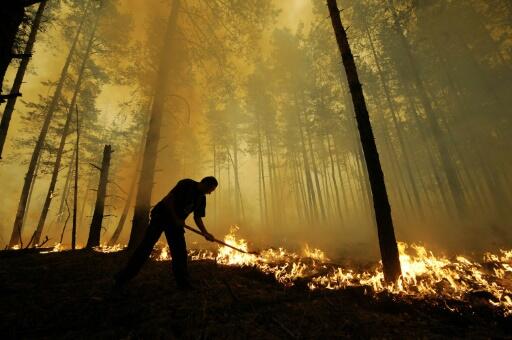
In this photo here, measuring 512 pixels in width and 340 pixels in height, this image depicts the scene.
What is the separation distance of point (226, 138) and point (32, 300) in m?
26.4

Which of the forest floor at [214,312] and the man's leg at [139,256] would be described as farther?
Result: the man's leg at [139,256]

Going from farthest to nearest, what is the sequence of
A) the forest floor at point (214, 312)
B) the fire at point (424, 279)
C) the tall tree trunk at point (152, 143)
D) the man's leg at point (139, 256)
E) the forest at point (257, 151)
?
the tall tree trunk at point (152, 143) → the fire at point (424, 279) → the man's leg at point (139, 256) → the forest at point (257, 151) → the forest floor at point (214, 312)

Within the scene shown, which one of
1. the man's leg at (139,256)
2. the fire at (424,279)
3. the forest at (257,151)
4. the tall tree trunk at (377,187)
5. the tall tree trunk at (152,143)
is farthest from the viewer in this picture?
the tall tree trunk at (152,143)

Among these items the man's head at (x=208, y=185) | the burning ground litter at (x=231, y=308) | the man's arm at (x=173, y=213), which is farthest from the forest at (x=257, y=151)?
the man's head at (x=208, y=185)

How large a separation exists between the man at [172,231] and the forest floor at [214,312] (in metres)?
0.31

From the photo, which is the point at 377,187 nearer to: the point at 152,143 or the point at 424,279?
the point at 424,279

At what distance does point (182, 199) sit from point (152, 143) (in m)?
5.19

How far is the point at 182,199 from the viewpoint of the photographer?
482 cm

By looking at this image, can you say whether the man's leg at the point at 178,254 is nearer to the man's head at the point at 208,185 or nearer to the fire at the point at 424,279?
the man's head at the point at 208,185

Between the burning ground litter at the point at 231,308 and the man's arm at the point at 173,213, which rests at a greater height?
the man's arm at the point at 173,213

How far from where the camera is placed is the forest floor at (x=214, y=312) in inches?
129

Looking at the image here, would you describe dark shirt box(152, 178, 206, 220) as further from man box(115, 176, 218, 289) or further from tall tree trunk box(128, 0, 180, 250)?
tall tree trunk box(128, 0, 180, 250)

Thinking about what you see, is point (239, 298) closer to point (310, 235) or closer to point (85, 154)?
point (310, 235)

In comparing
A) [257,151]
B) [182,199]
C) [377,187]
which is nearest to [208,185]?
[182,199]
